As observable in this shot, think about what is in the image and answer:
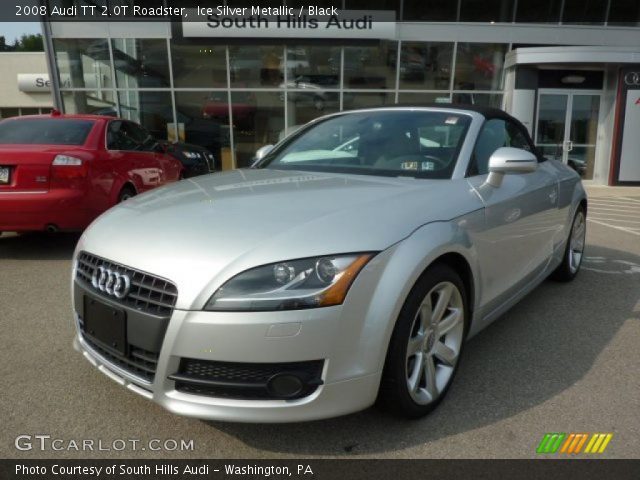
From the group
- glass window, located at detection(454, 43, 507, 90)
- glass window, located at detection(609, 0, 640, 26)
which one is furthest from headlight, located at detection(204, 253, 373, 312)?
glass window, located at detection(609, 0, 640, 26)

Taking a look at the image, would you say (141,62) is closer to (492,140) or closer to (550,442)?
(492,140)

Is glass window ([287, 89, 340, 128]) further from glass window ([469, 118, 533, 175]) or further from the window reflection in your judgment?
glass window ([469, 118, 533, 175])

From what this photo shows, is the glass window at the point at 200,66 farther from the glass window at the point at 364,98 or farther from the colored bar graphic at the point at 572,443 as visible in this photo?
the colored bar graphic at the point at 572,443

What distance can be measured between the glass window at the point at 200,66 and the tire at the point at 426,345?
42.8 feet

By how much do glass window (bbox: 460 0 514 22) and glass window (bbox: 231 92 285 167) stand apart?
227 inches

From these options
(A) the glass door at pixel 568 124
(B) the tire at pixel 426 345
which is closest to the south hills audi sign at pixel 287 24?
(A) the glass door at pixel 568 124

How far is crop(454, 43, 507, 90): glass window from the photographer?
46.9 feet

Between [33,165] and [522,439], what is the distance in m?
4.81

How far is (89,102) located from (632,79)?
14397 millimetres

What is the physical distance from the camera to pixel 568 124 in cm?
1350

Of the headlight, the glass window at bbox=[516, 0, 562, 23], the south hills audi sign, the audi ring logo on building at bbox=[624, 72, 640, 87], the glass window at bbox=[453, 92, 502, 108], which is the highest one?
the glass window at bbox=[516, 0, 562, 23]

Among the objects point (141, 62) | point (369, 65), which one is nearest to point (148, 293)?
point (369, 65)

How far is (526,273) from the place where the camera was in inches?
132
